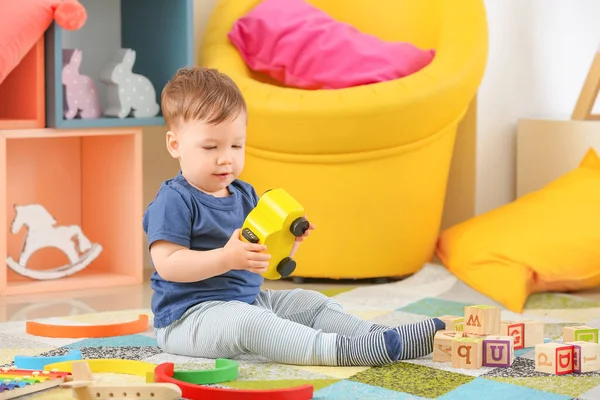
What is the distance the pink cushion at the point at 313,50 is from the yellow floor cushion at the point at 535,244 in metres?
0.44

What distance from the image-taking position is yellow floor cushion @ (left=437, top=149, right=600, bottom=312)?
7.09 ft

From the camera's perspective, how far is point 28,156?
239 centimetres

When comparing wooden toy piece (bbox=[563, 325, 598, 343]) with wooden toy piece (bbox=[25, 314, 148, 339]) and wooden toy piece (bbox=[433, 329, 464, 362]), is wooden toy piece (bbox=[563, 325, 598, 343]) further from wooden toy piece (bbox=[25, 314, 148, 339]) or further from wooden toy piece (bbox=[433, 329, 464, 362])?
wooden toy piece (bbox=[25, 314, 148, 339])

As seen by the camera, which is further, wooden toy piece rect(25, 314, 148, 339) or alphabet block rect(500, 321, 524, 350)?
wooden toy piece rect(25, 314, 148, 339)

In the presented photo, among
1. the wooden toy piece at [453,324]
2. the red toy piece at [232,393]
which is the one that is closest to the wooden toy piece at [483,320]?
the wooden toy piece at [453,324]

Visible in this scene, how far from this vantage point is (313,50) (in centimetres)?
239

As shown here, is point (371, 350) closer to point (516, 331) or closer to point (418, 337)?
point (418, 337)

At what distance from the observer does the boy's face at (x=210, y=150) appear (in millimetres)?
1508

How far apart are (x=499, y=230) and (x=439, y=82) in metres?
0.39

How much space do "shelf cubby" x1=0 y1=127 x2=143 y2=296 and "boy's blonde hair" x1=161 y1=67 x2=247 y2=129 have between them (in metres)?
0.75

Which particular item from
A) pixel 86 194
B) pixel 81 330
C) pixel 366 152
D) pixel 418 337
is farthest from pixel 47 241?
pixel 418 337

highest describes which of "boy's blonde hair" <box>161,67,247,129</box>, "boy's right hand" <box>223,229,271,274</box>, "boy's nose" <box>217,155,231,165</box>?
"boy's blonde hair" <box>161,67,247,129</box>

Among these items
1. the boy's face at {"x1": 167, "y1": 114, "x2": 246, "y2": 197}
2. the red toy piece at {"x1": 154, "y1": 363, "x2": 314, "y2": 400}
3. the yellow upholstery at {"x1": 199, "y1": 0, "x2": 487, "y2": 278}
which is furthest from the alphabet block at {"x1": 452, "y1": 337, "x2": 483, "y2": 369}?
the yellow upholstery at {"x1": 199, "y1": 0, "x2": 487, "y2": 278}

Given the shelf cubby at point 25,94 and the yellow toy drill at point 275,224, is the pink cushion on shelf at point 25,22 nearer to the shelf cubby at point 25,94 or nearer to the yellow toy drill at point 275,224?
the shelf cubby at point 25,94
